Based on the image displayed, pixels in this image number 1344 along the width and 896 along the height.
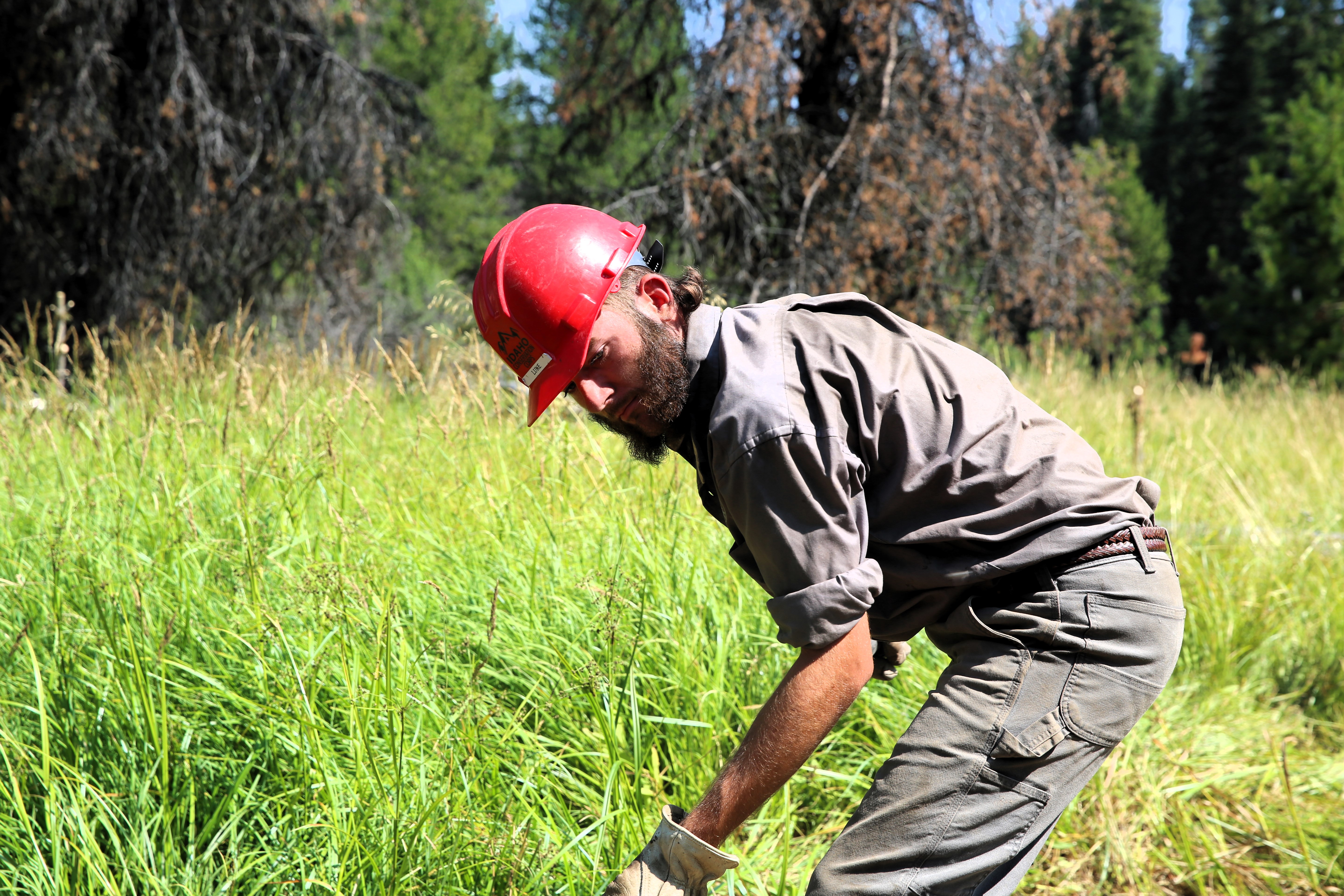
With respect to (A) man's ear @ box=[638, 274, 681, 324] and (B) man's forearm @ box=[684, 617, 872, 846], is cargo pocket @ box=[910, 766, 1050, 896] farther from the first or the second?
(A) man's ear @ box=[638, 274, 681, 324]

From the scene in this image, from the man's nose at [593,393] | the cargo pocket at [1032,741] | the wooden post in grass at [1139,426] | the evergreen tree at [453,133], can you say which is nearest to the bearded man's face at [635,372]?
the man's nose at [593,393]

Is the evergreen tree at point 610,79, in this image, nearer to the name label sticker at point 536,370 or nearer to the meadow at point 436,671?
the meadow at point 436,671

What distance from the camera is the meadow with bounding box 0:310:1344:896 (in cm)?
223

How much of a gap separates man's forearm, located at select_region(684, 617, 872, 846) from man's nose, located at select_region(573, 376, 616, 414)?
0.62 metres

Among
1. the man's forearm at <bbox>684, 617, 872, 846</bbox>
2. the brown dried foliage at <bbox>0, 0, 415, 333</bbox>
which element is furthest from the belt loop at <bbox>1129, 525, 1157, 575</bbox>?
the brown dried foliage at <bbox>0, 0, 415, 333</bbox>

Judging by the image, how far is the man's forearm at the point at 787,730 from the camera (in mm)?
1584

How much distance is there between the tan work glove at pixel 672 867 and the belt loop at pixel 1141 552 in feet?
3.06

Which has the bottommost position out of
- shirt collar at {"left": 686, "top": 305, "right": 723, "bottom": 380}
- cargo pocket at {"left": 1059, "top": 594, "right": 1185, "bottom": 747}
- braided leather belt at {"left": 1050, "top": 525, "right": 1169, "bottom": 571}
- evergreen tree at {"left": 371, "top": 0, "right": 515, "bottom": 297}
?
cargo pocket at {"left": 1059, "top": 594, "right": 1185, "bottom": 747}

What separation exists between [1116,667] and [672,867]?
0.89 metres

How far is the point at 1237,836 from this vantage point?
125 inches

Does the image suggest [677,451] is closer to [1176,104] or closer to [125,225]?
[125,225]

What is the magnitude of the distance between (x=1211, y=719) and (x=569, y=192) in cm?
775

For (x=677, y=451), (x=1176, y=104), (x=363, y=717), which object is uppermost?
(x=1176, y=104)

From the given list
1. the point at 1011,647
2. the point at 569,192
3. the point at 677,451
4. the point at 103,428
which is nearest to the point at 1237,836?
the point at 1011,647
